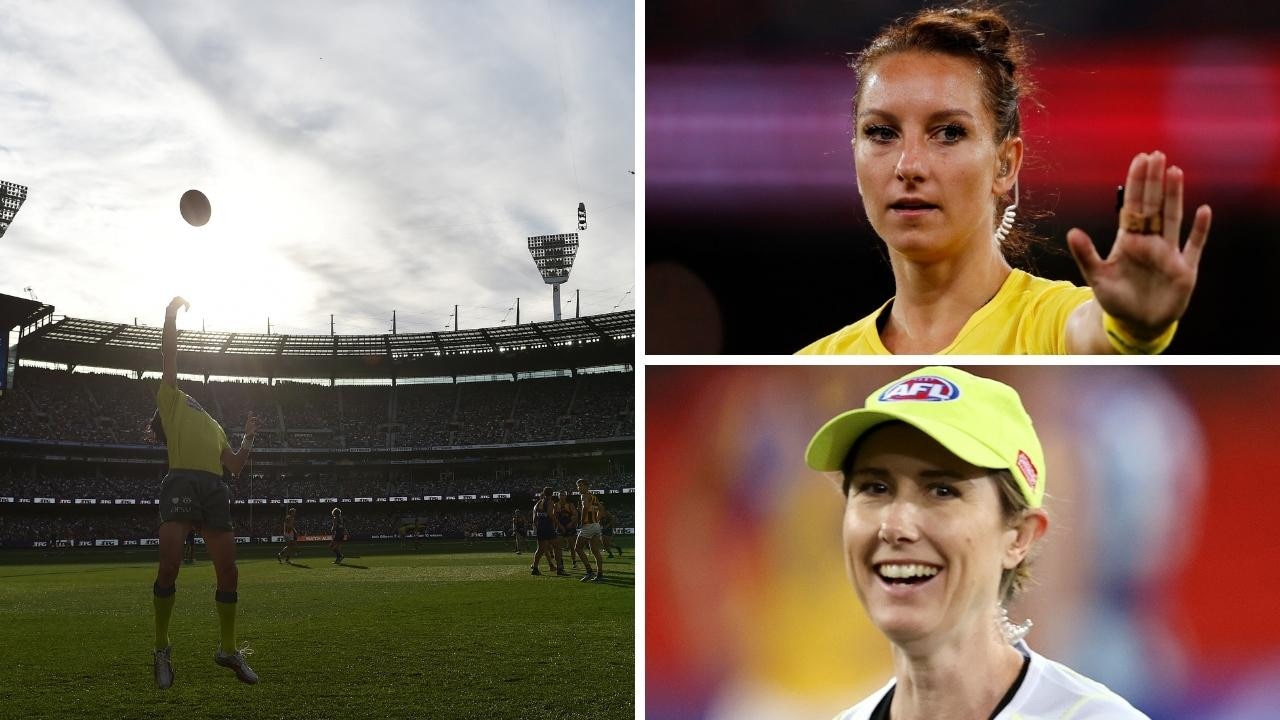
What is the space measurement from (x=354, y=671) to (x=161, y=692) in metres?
0.96

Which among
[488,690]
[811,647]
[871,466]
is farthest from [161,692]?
[871,466]


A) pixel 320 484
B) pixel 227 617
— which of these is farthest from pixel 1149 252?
pixel 320 484

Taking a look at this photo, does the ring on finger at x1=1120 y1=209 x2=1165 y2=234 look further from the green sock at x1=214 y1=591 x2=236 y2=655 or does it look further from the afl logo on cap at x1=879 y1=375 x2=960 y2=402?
the green sock at x1=214 y1=591 x2=236 y2=655

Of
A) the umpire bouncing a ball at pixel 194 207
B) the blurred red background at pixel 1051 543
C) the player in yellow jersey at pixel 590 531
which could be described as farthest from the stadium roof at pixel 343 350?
the blurred red background at pixel 1051 543

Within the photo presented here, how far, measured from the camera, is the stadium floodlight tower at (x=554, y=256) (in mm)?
38938

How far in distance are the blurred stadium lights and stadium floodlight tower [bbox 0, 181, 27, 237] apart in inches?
724

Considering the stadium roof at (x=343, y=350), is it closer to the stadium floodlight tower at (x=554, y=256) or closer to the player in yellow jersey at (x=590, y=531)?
the stadium floodlight tower at (x=554, y=256)

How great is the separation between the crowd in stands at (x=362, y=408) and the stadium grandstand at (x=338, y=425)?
0.23 ft

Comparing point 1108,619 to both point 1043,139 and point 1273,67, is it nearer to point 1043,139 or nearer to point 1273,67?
point 1043,139

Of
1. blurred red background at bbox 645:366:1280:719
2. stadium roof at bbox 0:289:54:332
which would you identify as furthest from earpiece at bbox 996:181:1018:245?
stadium roof at bbox 0:289:54:332

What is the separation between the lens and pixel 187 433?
14.4 feet

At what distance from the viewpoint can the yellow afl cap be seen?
1896 millimetres

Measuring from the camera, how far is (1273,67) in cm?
242

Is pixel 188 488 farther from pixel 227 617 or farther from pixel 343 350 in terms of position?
pixel 343 350
